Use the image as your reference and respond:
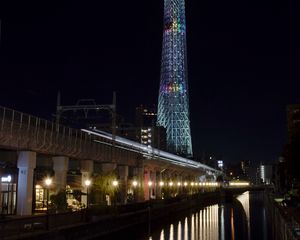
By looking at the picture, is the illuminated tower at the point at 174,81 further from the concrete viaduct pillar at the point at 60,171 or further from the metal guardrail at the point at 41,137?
the concrete viaduct pillar at the point at 60,171

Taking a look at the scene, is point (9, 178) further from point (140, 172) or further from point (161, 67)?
point (161, 67)

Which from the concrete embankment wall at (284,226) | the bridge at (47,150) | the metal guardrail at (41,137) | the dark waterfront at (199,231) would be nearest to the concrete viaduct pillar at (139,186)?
the bridge at (47,150)

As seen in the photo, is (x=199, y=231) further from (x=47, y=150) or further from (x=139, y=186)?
(x=47, y=150)

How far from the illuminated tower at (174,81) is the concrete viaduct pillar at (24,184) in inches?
4857

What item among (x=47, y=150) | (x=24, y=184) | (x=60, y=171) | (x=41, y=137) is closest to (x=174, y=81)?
(x=60, y=171)

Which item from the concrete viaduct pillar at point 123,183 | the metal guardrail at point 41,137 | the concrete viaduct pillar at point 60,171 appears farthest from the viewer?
the concrete viaduct pillar at point 123,183

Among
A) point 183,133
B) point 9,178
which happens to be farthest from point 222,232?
point 183,133

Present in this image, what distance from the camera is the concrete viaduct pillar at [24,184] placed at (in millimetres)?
38000

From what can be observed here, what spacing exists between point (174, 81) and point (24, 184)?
127 m

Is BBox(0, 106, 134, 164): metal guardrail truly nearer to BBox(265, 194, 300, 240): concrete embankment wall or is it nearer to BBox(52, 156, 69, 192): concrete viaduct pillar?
BBox(52, 156, 69, 192): concrete viaduct pillar

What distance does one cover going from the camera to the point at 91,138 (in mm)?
51969

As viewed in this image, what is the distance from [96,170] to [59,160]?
91.7ft

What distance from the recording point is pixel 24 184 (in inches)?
1497

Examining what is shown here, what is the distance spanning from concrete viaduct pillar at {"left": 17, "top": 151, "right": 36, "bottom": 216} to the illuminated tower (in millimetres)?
123373
